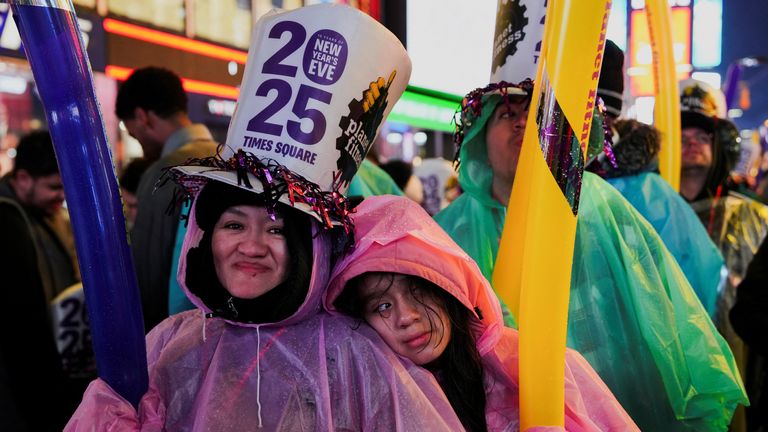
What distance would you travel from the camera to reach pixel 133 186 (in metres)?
3.93

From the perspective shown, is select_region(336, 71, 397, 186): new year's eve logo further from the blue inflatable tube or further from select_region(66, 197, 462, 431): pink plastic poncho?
the blue inflatable tube

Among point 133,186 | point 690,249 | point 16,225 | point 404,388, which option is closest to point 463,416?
point 404,388

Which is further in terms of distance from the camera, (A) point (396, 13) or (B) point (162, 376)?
(A) point (396, 13)

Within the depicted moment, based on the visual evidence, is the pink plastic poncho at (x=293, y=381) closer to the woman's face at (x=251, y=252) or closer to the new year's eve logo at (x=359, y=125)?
the woman's face at (x=251, y=252)

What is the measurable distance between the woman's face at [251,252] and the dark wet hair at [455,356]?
0.18 m

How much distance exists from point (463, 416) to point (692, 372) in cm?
75

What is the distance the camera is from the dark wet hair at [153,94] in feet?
10.7

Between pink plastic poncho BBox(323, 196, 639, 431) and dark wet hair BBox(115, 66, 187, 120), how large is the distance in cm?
177

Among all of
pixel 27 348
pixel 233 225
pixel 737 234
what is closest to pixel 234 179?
pixel 233 225

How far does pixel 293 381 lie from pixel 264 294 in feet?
0.67

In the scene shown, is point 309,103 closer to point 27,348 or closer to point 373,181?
point 27,348

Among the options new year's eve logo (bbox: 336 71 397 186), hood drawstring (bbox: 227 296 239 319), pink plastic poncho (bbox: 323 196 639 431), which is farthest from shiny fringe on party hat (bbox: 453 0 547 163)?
hood drawstring (bbox: 227 296 239 319)

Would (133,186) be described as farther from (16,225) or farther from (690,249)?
(690,249)

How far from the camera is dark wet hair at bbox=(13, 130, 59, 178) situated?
341cm
